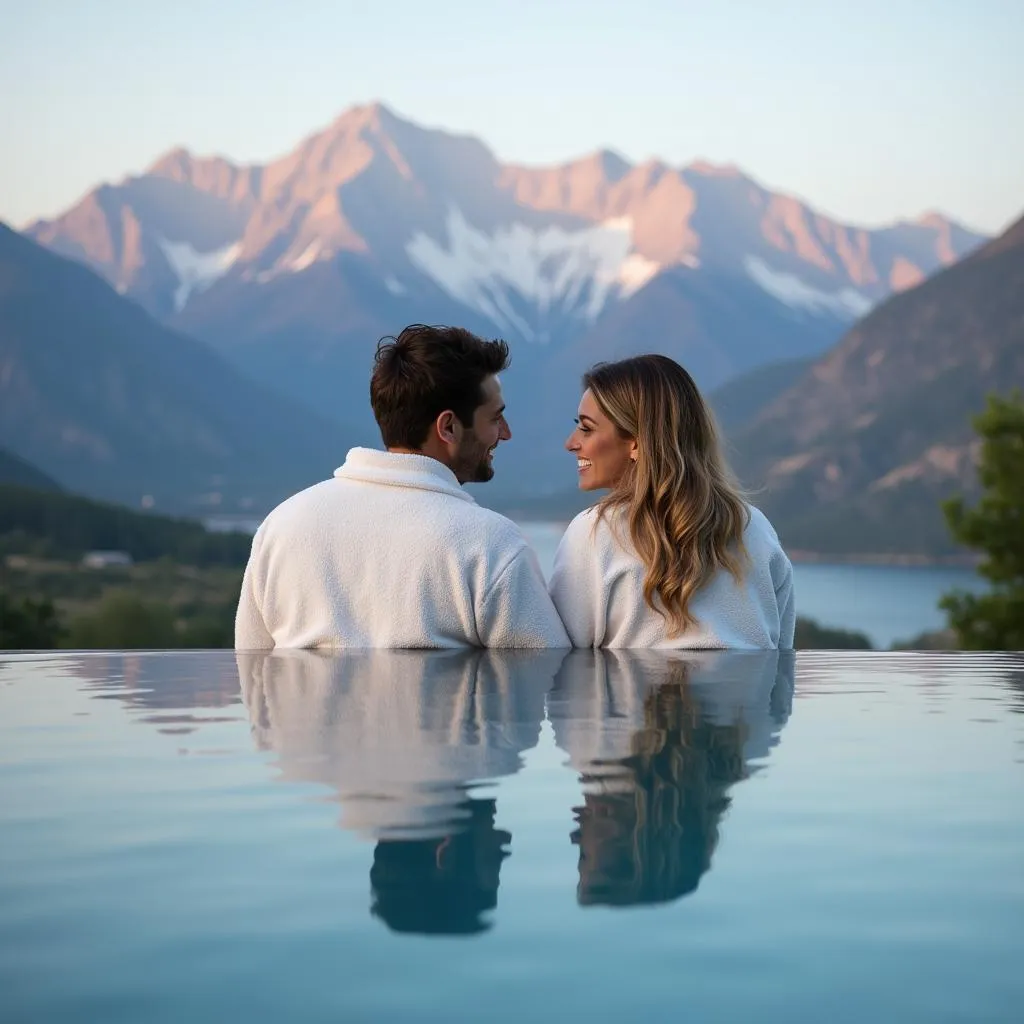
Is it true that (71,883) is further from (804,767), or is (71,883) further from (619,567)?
(619,567)

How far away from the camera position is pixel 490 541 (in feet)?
12.1

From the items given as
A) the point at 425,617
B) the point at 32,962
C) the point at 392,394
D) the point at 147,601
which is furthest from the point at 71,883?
the point at 147,601

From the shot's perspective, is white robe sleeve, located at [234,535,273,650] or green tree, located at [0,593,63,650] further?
green tree, located at [0,593,63,650]

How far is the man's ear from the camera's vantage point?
13.0ft

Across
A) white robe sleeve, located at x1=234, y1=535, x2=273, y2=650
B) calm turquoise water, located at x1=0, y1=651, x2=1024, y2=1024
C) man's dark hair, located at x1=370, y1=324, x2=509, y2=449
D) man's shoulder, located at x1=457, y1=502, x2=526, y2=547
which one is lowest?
calm turquoise water, located at x1=0, y1=651, x2=1024, y2=1024

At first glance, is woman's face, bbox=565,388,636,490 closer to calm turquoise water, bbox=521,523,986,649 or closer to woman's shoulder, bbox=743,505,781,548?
woman's shoulder, bbox=743,505,781,548

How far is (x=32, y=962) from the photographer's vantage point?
4.47ft

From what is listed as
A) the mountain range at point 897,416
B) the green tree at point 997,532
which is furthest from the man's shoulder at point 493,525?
the mountain range at point 897,416

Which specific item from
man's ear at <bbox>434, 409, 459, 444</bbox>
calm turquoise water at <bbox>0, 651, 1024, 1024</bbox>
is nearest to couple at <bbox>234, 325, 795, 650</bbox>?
man's ear at <bbox>434, 409, 459, 444</bbox>

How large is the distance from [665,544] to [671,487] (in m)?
0.15

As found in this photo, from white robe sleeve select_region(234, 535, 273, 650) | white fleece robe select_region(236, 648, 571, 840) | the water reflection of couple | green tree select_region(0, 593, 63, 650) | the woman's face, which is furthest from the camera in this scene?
green tree select_region(0, 593, 63, 650)

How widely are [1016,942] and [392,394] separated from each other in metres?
2.73

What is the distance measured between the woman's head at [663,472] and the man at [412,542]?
27cm

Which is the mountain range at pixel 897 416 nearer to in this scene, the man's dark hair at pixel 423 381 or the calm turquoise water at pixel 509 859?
the man's dark hair at pixel 423 381
